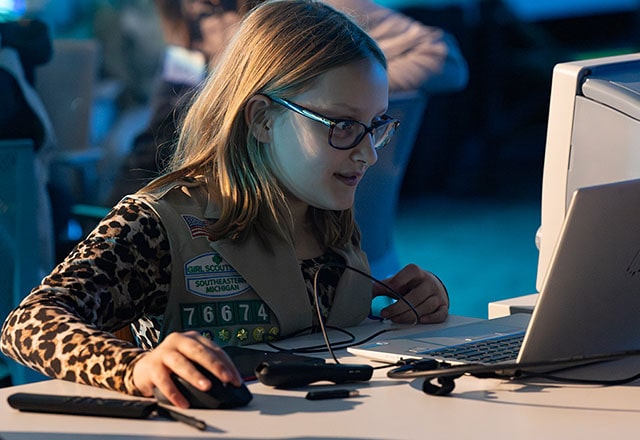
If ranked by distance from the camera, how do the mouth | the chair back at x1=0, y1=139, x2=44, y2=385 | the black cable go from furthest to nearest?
the chair back at x1=0, y1=139, x2=44, y2=385 < the mouth < the black cable

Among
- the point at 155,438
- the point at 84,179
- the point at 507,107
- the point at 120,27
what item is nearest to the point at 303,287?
the point at 155,438

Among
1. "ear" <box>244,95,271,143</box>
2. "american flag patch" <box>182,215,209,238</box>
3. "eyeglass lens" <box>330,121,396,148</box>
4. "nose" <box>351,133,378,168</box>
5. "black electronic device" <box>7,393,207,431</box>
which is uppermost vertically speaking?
"ear" <box>244,95,271,143</box>

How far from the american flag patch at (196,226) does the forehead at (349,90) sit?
0.74 feet

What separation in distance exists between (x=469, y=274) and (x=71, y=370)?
A: 444 cm

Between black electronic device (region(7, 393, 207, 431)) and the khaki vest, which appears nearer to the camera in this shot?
black electronic device (region(7, 393, 207, 431))

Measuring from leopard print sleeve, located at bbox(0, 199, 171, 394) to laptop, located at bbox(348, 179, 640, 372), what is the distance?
33cm

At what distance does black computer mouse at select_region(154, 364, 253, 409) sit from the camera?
3.41 ft

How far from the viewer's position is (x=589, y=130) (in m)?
1.46

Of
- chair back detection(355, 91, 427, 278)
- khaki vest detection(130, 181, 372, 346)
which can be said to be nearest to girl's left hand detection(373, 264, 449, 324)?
khaki vest detection(130, 181, 372, 346)

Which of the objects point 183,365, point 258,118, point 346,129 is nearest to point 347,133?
point 346,129

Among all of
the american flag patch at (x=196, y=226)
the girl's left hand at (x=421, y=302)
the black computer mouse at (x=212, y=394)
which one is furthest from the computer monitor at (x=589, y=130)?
the black computer mouse at (x=212, y=394)

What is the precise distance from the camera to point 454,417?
1.03 meters

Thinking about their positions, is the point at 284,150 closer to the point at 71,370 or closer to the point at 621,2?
the point at 71,370

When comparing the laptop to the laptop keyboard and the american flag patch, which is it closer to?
the laptop keyboard
